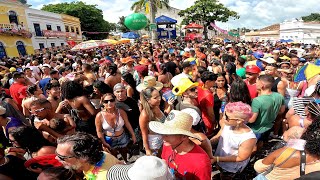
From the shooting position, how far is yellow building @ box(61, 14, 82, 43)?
35938mm

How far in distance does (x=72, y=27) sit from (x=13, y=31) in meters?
13.7

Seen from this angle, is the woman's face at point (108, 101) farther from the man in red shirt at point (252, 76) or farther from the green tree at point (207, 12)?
the green tree at point (207, 12)

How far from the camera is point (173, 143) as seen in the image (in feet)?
6.35

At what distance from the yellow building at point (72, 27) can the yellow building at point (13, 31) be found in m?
7.99

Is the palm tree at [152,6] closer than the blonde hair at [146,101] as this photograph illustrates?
No

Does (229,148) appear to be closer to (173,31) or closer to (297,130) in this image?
(297,130)

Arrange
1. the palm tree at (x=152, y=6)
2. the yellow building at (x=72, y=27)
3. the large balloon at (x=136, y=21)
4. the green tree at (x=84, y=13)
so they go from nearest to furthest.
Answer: the large balloon at (x=136, y=21) < the palm tree at (x=152, y=6) < the yellow building at (x=72, y=27) < the green tree at (x=84, y=13)

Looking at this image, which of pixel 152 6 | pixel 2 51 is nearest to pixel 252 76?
pixel 152 6

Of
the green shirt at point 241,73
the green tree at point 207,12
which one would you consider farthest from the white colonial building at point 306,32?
the green shirt at point 241,73

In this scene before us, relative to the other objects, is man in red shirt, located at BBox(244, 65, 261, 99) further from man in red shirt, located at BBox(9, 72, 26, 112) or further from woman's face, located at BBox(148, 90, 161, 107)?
man in red shirt, located at BBox(9, 72, 26, 112)

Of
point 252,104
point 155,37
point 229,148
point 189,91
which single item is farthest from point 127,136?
point 155,37

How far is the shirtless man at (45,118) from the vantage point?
292 centimetres

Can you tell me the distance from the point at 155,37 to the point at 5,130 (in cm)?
1791

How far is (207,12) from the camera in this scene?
3747cm
